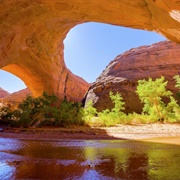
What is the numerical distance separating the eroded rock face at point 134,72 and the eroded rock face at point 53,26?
12.8ft

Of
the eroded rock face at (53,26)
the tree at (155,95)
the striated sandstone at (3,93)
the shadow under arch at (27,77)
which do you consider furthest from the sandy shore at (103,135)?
the striated sandstone at (3,93)

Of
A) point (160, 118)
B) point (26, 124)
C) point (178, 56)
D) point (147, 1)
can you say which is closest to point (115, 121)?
point (160, 118)

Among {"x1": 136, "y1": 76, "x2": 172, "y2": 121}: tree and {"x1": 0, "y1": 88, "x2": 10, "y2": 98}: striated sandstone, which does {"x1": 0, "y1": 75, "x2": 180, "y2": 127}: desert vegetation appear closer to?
{"x1": 136, "y1": 76, "x2": 172, "y2": 121}: tree

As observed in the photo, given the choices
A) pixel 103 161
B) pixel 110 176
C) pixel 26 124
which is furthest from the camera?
pixel 26 124

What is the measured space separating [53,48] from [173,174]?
16.0 metres

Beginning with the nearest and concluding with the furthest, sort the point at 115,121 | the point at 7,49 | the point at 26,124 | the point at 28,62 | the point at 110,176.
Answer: the point at 110,176 < the point at 26,124 < the point at 115,121 < the point at 7,49 < the point at 28,62

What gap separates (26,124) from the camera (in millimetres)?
9578

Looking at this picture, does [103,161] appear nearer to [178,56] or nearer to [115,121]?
[115,121]

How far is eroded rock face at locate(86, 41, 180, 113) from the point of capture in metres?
18.0

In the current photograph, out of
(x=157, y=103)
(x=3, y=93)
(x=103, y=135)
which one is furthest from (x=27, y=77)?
(x=3, y=93)

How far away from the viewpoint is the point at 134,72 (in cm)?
1961

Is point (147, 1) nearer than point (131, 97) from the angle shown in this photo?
Yes

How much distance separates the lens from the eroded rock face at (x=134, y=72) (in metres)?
18.0

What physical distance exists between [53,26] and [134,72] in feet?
32.7
